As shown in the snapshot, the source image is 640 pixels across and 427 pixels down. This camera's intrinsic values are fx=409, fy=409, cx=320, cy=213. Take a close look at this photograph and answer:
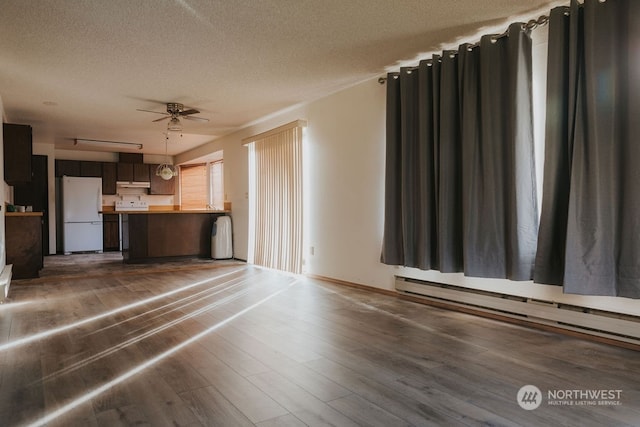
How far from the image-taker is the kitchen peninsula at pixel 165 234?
6805mm

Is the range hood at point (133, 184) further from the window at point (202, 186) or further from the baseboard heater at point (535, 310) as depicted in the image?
the baseboard heater at point (535, 310)

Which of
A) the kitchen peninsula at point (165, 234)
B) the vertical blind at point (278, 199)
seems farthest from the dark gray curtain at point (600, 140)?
the kitchen peninsula at point (165, 234)

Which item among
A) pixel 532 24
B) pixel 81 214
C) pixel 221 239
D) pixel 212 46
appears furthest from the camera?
pixel 81 214

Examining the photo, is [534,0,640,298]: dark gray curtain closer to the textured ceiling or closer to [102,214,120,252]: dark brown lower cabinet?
the textured ceiling

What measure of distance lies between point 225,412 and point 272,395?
0.25 meters

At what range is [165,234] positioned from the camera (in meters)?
7.04

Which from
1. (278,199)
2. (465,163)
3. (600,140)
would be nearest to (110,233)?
(278,199)

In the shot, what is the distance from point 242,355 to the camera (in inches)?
97.7

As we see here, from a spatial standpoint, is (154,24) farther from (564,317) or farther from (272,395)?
(564,317)

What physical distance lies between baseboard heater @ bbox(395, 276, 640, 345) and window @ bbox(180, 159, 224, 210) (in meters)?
6.28

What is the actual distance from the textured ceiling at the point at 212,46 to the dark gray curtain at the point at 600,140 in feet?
1.41

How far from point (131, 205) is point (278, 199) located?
5.73m

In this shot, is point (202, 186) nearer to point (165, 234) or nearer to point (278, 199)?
point (165, 234)

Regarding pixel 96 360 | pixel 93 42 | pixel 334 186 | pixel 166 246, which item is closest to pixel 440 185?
pixel 334 186
